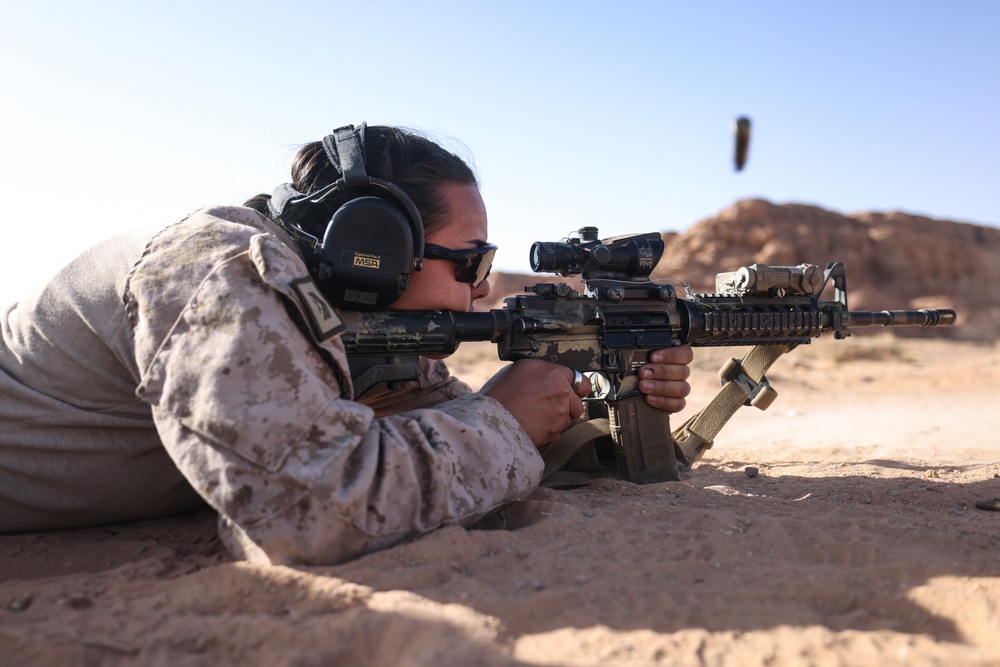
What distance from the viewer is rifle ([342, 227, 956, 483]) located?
9.64ft

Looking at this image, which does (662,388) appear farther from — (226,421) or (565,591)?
(226,421)

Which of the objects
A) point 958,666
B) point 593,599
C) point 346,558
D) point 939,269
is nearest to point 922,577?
point 958,666

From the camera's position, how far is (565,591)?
1.82 metres

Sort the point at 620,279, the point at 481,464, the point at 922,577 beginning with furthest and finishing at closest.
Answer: the point at 620,279, the point at 481,464, the point at 922,577

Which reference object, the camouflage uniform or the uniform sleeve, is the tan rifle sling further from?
the uniform sleeve

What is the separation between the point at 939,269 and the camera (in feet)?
113

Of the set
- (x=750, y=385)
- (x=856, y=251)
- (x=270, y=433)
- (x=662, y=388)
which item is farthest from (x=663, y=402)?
(x=856, y=251)

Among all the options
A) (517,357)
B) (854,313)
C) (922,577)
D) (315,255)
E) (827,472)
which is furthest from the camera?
(854,313)

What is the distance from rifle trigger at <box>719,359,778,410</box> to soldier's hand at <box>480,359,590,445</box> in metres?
1.57

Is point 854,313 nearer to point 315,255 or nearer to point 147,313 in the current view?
point 315,255

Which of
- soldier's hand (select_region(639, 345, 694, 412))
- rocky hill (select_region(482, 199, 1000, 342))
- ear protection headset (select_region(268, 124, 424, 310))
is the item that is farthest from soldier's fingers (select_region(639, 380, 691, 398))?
rocky hill (select_region(482, 199, 1000, 342))

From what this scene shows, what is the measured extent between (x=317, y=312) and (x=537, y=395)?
1.13 meters

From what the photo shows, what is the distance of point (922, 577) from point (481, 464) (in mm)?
1243

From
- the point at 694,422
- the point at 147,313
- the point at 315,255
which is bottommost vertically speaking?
the point at 694,422
